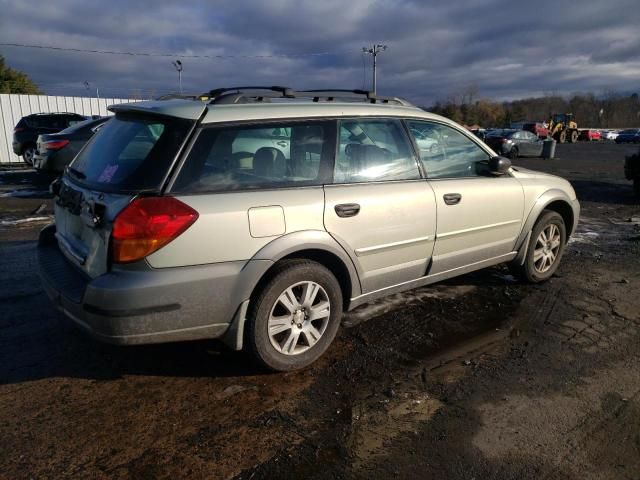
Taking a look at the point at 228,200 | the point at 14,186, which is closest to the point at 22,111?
the point at 14,186

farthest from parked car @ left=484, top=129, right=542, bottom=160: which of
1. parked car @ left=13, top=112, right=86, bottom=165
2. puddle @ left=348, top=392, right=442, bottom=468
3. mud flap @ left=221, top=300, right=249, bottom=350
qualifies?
mud flap @ left=221, top=300, right=249, bottom=350

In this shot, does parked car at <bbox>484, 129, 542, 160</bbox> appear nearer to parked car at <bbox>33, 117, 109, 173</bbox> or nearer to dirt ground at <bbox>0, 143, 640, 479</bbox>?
parked car at <bbox>33, 117, 109, 173</bbox>

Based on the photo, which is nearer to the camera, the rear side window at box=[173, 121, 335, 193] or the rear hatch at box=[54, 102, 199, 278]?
the rear hatch at box=[54, 102, 199, 278]

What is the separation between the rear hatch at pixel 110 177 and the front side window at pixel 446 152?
6.25ft

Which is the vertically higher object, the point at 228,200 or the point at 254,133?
the point at 254,133

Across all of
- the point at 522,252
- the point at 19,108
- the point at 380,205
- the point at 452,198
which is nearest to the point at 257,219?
the point at 380,205

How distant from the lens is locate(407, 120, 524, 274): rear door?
401 centimetres

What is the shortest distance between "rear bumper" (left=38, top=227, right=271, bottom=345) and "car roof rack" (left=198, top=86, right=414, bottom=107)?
1155 millimetres

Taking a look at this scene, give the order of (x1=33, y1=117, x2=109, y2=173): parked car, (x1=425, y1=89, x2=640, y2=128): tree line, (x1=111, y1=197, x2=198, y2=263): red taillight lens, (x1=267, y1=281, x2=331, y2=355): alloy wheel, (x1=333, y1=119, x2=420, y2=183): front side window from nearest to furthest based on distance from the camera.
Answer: (x1=111, y1=197, x2=198, y2=263): red taillight lens → (x1=267, y1=281, x2=331, y2=355): alloy wheel → (x1=333, y1=119, x2=420, y2=183): front side window → (x1=33, y1=117, x2=109, y2=173): parked car → (x1=425, y1=89, x2=640, y2=128): tree line

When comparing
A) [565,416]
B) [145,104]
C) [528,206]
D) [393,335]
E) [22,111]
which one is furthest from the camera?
[22,111]

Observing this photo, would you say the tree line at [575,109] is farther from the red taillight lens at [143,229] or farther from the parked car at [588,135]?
the red taillight lens at [143,229]

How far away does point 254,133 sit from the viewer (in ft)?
10.4

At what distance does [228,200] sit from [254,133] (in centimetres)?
52

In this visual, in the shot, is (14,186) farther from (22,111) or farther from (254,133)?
(254,133)
